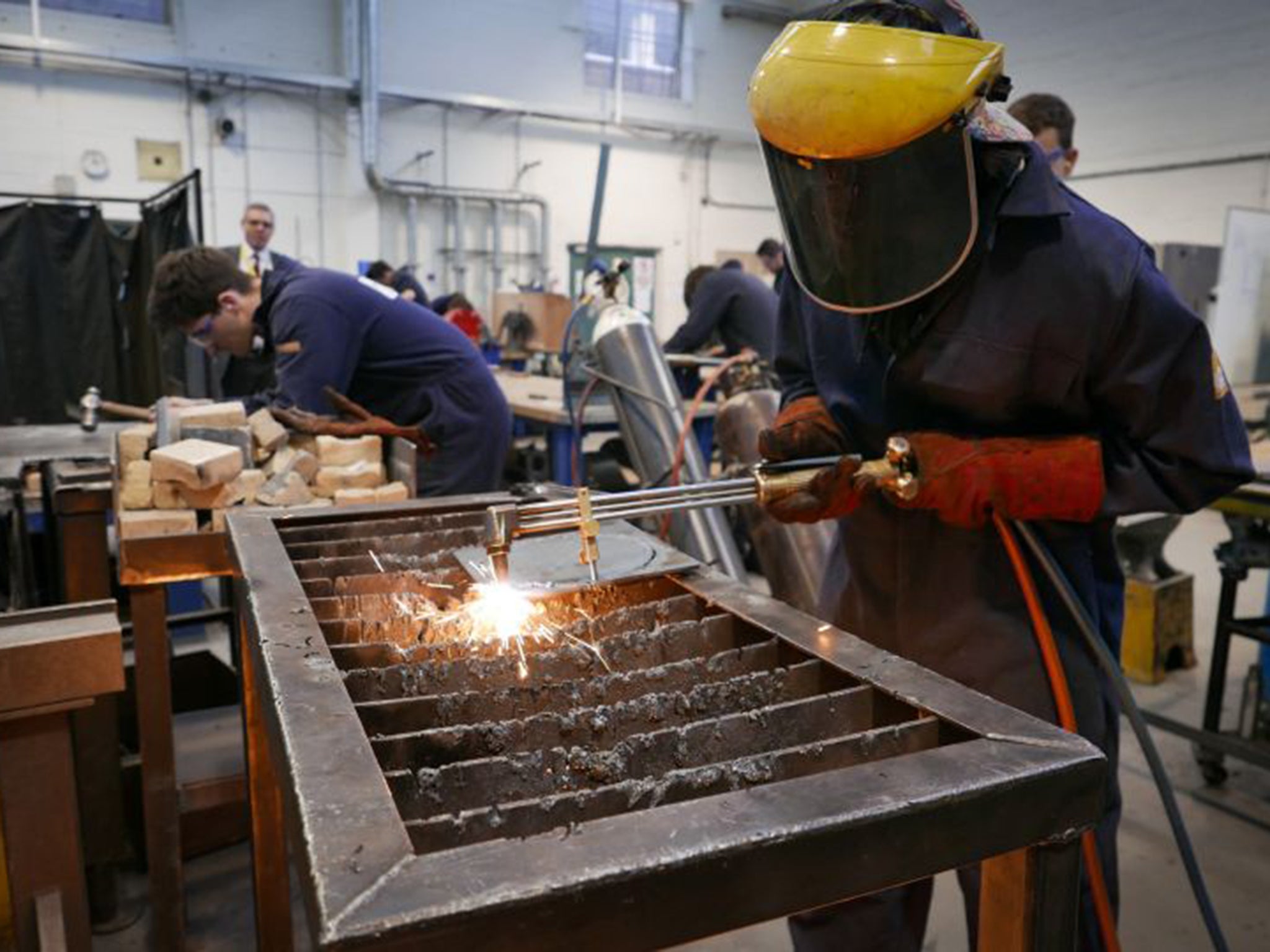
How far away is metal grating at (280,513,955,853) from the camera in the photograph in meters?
0.78

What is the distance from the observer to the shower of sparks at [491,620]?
1.10 m

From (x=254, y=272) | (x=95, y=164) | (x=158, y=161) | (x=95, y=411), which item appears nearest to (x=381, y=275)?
(x=254, y=272)

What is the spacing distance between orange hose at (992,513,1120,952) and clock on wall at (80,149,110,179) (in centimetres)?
747

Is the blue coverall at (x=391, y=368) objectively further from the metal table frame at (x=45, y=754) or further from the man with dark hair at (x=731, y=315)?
the man with dark hair at (x=731, y=315)

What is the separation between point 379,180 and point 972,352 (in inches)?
297

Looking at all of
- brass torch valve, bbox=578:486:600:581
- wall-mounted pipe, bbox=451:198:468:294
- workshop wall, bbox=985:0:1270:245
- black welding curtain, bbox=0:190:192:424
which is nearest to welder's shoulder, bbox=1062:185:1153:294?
brass torch valve, bbox=578:486:600:581

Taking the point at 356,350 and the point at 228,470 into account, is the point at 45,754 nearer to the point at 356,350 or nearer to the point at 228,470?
the point at 228,470

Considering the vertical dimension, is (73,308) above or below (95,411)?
above

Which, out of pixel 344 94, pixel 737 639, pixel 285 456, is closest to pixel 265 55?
pixel 344 94

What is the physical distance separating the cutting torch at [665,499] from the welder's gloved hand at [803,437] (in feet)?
0.49

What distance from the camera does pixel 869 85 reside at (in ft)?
3.51

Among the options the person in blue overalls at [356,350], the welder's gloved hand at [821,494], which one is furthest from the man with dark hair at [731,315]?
the welder's gloved hand at [821,494]

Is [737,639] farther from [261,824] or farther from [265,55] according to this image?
[265,55]

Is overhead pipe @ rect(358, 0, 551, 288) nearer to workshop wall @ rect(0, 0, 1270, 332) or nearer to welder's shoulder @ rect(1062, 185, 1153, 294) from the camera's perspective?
workshop wall @ rect(0, 0, 1270, 332)
